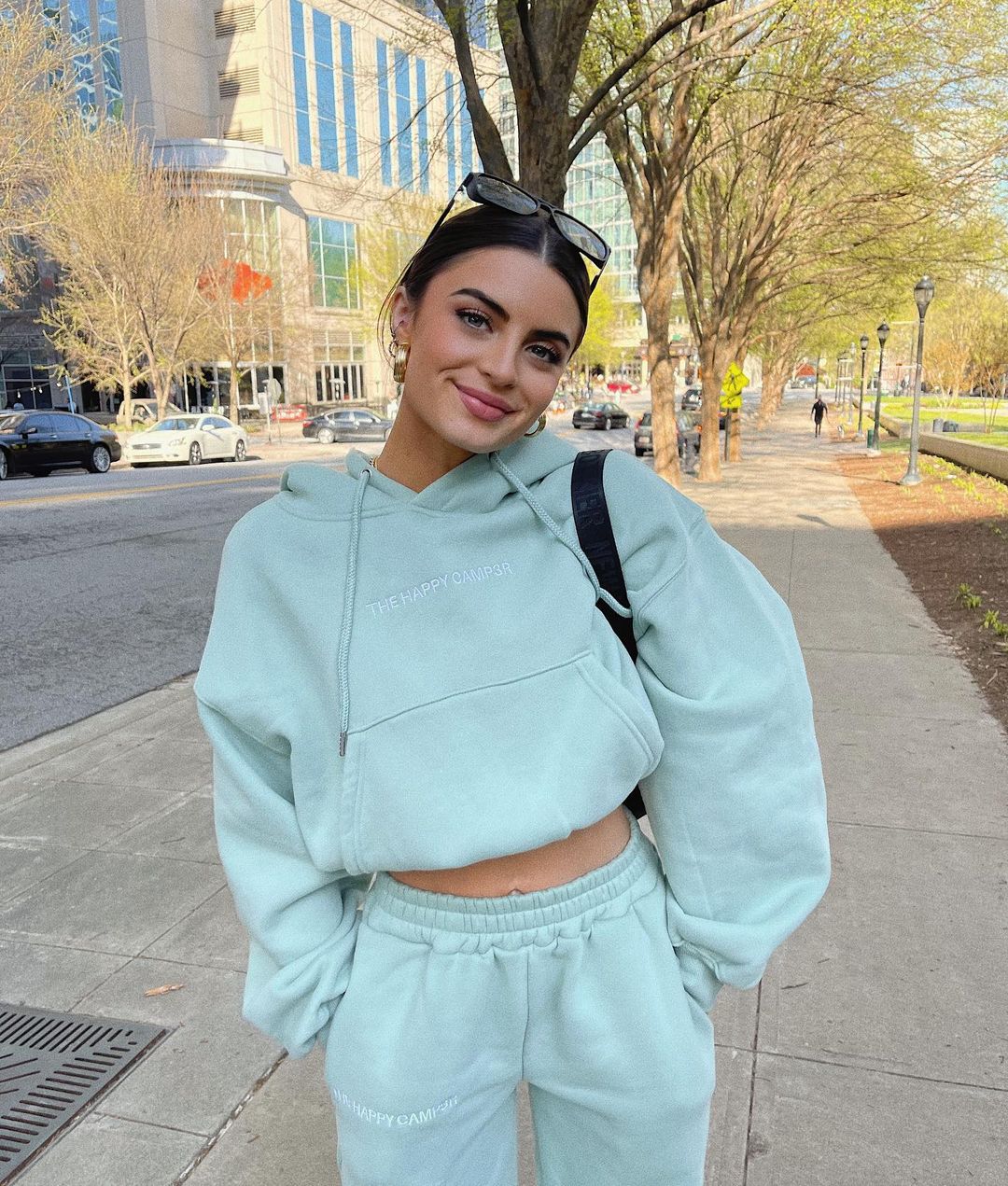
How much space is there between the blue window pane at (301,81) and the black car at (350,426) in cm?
1539

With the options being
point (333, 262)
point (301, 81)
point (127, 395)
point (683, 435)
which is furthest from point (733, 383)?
point (333, 262)

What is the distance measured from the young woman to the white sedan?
2710 centimetres

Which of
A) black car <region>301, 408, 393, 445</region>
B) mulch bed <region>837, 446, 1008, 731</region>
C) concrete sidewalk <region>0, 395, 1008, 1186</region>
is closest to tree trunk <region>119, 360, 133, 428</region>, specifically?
black car <region>301, 408, 393, 445</region>

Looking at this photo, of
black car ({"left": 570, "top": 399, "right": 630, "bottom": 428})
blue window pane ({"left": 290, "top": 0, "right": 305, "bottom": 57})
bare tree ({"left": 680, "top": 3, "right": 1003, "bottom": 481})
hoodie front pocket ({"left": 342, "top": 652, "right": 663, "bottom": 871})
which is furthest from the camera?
blue window pane ({"left": 290, "top": 0, "right": 305, "bottom": 57})

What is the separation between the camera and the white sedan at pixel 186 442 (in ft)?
88.0

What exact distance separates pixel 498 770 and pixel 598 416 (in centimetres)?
4331

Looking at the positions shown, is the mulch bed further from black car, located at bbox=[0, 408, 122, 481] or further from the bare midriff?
black car, located at bbox=[0, 408, 122, 481]

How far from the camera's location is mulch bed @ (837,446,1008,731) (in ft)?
22.9

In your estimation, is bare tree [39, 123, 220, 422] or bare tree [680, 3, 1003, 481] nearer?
bare tree [680, 3, 1003, 481]

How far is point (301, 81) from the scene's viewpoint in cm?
4991

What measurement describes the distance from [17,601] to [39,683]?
2741 millimetres

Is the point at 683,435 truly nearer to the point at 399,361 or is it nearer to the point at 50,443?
the point at 50,443

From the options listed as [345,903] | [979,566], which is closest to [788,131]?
[979,566]

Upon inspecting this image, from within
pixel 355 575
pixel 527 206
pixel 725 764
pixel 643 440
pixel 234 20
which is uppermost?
pixel 234 20
